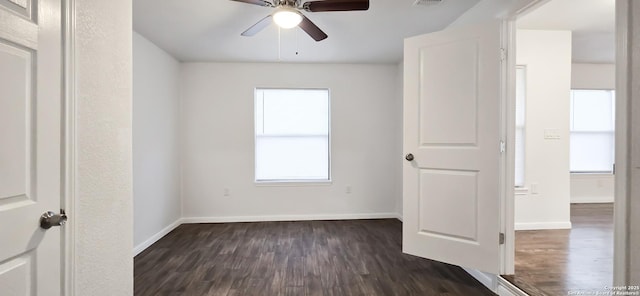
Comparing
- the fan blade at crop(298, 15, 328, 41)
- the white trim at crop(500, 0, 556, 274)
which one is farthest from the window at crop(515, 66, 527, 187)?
the fan blade at crop(298, 15, 328, 41)

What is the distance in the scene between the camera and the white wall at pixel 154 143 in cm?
305

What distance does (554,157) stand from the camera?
11.6 feet

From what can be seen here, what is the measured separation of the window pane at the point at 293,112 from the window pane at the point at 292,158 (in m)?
0.12

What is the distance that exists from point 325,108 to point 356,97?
1.62 feet

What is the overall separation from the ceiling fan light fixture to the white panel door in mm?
1007

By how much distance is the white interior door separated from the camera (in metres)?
0.98

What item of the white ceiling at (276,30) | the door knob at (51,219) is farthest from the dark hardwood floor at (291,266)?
the white ceiling at (276,30)

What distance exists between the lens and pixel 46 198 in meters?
1.13

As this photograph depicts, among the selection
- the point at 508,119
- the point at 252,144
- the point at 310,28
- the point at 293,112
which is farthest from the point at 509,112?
the point at 252,144

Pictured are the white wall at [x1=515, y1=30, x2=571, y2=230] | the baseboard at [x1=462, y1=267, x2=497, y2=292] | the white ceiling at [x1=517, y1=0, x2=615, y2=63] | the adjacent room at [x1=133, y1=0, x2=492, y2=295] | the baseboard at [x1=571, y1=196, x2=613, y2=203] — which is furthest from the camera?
the baseboard at [x1=571, y1=196, x2=613, y2=203]

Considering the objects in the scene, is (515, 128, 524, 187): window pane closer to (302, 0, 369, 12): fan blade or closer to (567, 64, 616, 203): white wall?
(567, 64, 616, 203): white wall

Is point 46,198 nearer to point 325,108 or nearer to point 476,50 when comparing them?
point 476,50

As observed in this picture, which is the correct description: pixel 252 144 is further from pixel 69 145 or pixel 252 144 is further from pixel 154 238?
pixel 69 145

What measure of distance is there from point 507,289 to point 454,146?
111 centimetres
